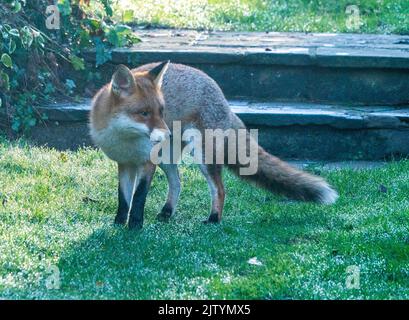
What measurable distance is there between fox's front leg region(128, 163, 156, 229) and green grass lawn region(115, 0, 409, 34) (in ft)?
16.7

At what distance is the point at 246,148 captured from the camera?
671 centimetres

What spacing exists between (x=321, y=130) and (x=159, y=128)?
9.39 ft

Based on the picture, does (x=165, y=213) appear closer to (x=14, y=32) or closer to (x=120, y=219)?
(x=120, y=219)

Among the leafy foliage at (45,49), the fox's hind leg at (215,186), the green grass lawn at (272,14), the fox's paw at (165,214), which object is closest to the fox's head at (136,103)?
the fox's hind leg at (215,186)

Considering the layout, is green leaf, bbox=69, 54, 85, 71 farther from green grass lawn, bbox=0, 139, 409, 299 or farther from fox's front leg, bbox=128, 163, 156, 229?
fox's front leg, bbox=128, 163, 156, 229

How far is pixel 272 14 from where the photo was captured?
1183cm

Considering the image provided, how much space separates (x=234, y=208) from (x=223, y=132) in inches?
26.5

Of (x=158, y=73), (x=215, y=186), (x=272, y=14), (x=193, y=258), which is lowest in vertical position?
(x=193, y=258)

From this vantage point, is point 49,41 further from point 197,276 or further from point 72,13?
point 197,276

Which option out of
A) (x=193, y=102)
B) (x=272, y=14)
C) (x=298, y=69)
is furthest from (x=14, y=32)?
(x=272, y=14)

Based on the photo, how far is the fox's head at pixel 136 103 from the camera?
590 cm
